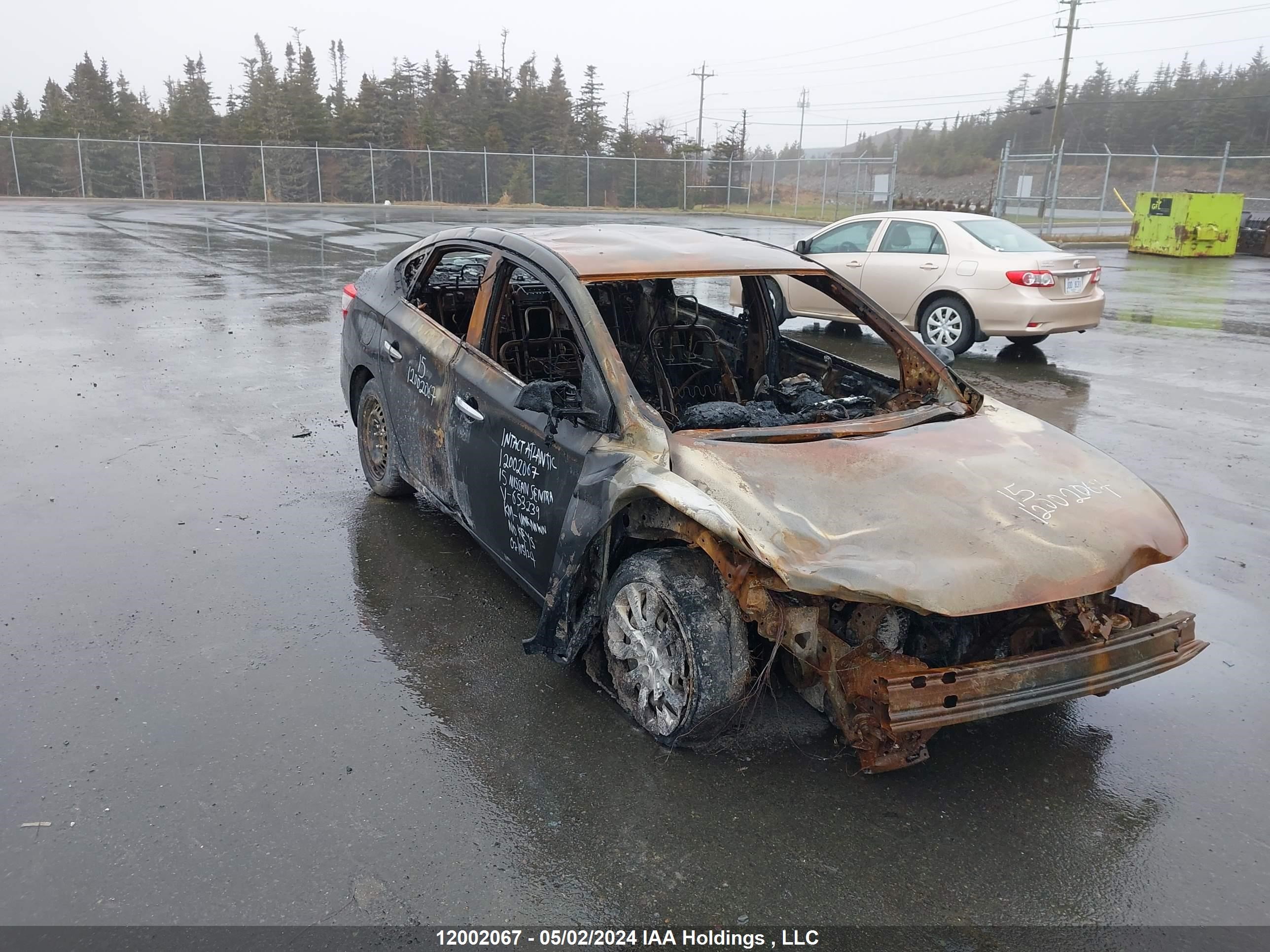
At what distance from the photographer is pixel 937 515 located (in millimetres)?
3244

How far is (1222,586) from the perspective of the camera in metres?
4.96

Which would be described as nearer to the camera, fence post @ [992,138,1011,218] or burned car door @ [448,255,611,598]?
burned car door @ [448,255,611,598]

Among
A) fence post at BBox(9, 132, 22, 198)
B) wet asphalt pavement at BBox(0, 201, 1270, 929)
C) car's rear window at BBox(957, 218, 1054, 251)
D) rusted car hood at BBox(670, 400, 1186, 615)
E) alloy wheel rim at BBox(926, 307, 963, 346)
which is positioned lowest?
wet asphalt pavement at BBox(0, 201, 1270, 929)

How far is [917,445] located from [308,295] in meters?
11.7

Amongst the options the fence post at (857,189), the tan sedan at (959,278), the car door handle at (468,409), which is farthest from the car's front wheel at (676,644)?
the fence post at (857,189)

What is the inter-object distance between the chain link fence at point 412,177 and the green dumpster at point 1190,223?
35.4 feet

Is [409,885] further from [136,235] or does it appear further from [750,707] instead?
[136,235]

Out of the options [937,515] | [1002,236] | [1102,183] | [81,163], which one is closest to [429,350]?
[937,515]

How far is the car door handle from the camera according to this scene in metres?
4.30

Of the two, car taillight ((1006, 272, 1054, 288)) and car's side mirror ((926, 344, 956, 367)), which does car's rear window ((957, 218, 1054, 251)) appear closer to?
car taillight ((1006, 272, 1054, 288))

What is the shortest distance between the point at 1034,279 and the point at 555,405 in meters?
7.86

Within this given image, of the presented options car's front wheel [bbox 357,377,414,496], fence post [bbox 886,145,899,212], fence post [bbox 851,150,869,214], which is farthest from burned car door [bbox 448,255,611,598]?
fence post [bbox 851,150,869,214]

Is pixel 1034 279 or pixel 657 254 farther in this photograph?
pixel 1034 279

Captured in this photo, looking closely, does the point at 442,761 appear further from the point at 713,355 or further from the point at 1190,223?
the point at 1190,223
